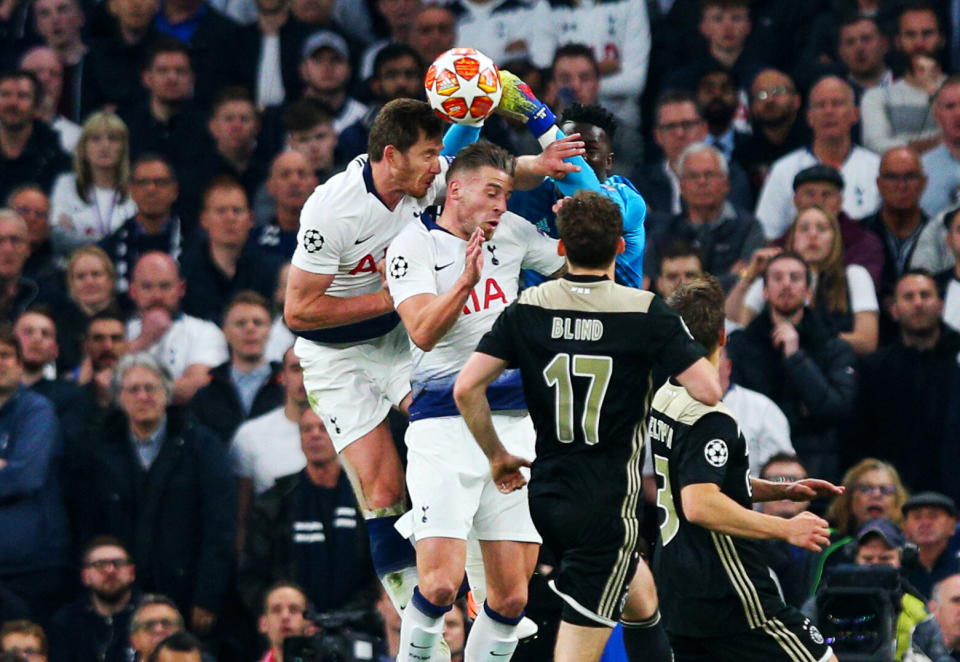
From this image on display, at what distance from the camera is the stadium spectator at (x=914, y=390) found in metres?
12.4

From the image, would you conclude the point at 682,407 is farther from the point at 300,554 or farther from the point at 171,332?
the point at 171,332

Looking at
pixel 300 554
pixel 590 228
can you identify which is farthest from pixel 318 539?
pixel 590 228

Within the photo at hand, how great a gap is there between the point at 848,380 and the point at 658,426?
4141 mm

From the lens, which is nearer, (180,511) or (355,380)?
(355,380)

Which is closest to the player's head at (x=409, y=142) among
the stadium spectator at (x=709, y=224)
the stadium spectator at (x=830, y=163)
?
the stadium spectator at (x=709, y=224)

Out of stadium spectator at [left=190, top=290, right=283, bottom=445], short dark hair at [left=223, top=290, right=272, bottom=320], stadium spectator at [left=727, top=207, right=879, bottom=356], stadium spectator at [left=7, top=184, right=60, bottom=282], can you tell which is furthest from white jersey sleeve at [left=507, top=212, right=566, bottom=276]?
stadium spectator at [left=7, top=184, right=60, bottom=282]

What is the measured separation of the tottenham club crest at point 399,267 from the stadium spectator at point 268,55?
7.57m

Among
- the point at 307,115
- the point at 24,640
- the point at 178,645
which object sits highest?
the point at 307,115

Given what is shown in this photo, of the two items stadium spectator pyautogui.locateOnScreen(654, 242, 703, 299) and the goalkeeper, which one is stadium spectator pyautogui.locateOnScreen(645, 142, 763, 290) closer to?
stadium spectator pyautogui.locateOnScreen(654, 242, 703, 299)

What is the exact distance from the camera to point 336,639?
10.1 meters

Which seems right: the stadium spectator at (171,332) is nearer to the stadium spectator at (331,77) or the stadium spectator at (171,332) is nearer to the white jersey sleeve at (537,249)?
the stadium spectator at (331,77)

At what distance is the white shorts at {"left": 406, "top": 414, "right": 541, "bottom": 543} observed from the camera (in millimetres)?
8656

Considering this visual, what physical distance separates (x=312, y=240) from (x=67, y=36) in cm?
850

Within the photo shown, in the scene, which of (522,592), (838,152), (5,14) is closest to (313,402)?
(522,592)
